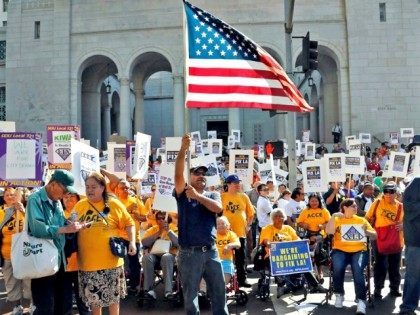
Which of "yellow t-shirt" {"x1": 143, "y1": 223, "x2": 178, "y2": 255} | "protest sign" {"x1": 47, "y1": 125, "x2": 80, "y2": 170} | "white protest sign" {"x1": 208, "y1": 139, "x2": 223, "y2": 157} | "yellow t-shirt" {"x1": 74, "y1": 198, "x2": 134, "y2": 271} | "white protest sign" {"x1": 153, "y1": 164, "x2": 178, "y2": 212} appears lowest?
"yellow t-shirt" {"x1": 143, "y1": 223, "x2": 178, "y2": 255}

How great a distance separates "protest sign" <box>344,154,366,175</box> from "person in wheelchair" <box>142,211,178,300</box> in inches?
238

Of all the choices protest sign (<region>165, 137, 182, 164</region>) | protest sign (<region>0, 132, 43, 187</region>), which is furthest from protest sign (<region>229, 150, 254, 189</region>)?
protest sign (<region>0, 132, 43, 187</region>)

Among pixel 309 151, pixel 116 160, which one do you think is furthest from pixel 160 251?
pixel 309 151

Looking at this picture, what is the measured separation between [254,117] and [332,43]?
A: 1009 cm

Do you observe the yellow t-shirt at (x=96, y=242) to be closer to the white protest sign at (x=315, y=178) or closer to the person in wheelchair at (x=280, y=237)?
the person in wheelchair at (x=280, y=237)

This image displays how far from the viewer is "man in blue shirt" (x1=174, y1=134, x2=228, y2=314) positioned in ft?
16.8

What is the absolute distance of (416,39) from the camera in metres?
30.4

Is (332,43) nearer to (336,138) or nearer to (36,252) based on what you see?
(336,138)

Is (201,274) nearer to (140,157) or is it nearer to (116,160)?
(140,157)

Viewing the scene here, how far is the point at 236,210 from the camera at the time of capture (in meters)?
9.24

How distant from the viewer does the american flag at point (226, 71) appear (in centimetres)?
590

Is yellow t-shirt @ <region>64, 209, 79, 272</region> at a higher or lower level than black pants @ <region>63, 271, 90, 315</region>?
higher

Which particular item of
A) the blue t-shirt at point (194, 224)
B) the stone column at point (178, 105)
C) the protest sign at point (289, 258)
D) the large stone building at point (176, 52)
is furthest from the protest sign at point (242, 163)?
the stone column at point (178, 105)

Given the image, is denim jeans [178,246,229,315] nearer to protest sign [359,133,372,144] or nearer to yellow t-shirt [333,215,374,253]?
yellow t-shirt [333,215,374,253]
